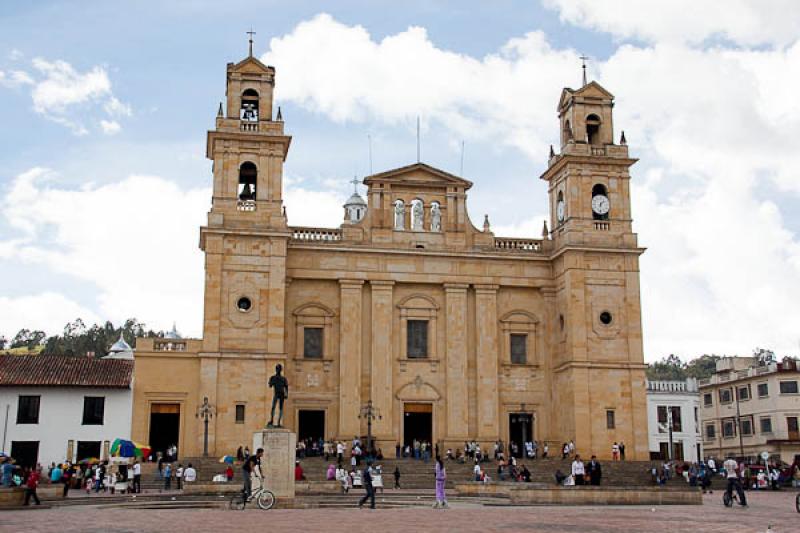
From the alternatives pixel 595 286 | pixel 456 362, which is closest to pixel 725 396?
pixel 595 286

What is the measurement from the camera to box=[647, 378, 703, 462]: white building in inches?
2682

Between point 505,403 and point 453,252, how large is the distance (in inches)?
301

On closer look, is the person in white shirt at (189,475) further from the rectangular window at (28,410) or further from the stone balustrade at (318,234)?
the stone balustrade at (318,234)

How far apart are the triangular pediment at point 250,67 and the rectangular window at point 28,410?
1766 centimetres

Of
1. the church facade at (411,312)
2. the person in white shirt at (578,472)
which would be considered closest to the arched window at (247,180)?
the church facade at (411,312)

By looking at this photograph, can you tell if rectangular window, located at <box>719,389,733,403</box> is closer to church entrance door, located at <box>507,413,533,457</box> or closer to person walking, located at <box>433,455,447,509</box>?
church entrance door, located at <box>507,413,533,457</box>

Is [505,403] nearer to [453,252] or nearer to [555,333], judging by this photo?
[555,333]

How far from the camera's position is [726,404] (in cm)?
6412

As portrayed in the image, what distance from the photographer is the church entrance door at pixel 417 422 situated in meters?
45.4

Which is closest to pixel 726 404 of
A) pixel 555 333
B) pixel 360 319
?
pixel 555 333

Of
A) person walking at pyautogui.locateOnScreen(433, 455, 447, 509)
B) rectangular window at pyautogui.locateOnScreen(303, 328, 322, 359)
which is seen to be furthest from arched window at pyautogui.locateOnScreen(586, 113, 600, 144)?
person walking at pyautogui.locateOnScreen(433, 455, 447, 509)

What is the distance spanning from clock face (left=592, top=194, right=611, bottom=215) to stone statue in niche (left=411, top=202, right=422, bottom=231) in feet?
28.0

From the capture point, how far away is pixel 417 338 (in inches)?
1828

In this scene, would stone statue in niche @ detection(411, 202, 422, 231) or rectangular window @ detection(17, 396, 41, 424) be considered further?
stone statue in niche @ detection(411, 202, 422, 231)
